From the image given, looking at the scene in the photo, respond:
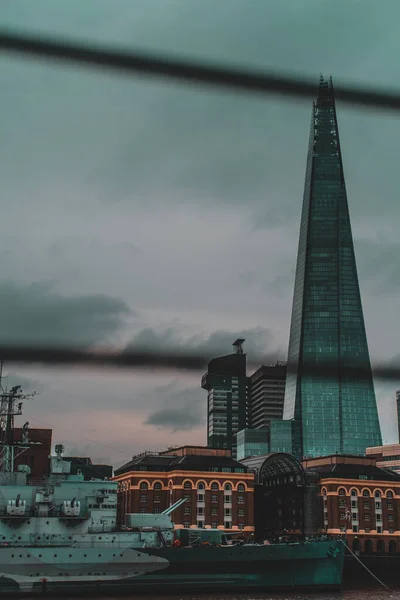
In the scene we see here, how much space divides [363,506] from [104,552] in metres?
67.2

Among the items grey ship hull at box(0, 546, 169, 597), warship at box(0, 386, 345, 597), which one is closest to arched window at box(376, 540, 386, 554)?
warship at box(0, 386, 345, 597)

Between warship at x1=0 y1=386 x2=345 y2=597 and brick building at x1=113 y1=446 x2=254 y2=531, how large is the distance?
131 feet

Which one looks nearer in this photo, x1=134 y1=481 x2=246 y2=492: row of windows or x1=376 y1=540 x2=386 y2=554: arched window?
x1=134 y1=481 x2=246 y2=492: row of windows

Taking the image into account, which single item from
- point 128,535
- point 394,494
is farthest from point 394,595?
point 394,494

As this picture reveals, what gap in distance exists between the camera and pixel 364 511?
116 meters

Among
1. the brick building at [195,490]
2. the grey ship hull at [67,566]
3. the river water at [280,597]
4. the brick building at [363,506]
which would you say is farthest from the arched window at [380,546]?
the grey ship hull at [67,566]

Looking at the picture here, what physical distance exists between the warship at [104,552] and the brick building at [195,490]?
3997cm

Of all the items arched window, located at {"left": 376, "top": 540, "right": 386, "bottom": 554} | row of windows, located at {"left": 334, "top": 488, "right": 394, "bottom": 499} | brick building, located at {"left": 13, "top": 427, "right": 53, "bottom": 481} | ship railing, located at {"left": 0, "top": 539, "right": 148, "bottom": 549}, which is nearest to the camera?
ship railing, located at {"left": 0, "top": 539, "right": 148, "bottom": 549}

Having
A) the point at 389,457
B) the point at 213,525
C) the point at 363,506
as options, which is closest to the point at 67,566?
the point at 213,525

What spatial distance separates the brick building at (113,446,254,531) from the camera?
10919 cm

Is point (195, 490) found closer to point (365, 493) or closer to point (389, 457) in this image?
point (365, 493)

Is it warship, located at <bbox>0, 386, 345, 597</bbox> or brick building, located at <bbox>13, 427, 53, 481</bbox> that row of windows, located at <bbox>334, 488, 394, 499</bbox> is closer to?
warship, located at <bbox>0, 386, 345, 597</bbox>

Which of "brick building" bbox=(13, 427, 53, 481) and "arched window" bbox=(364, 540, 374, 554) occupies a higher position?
"brick building" bbox=(13, 427, 53, 481)

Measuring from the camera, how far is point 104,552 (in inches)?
2430
